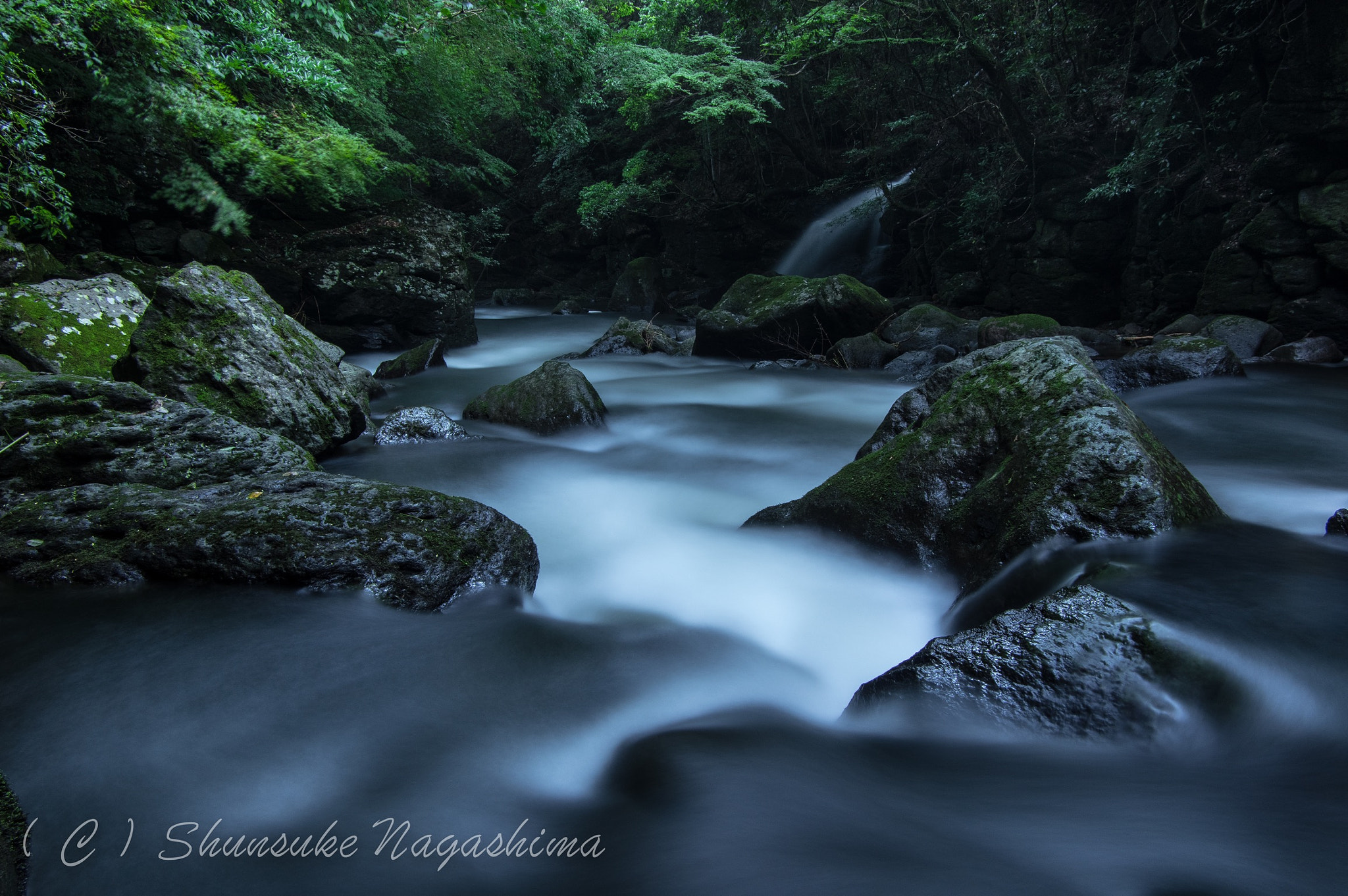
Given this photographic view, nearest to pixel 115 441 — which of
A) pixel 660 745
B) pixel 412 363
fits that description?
pixel 660 745

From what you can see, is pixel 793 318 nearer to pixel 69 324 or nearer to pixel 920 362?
pixel 920 362

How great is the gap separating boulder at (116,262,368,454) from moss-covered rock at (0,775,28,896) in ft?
13.1

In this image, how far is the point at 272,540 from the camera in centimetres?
309

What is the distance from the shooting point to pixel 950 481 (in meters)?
3.61

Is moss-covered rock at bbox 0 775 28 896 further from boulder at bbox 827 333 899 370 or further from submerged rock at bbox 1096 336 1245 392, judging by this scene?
boulder at bbox 827 333 899 370

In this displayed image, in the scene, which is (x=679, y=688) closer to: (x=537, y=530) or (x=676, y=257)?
(x=537, y=530)

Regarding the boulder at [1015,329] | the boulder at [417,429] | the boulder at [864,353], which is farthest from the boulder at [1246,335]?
the boulder at [417,429]

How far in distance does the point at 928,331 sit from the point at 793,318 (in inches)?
86.2

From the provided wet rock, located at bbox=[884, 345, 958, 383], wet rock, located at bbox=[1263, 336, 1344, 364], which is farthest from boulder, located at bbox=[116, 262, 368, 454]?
wet rock, located at bbox=[1263, 336, 1344, 364]

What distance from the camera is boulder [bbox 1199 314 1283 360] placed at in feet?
33.2

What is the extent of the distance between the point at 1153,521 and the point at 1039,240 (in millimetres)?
12093

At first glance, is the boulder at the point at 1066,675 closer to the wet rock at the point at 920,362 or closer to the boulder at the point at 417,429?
the boulder at the point at 417,429

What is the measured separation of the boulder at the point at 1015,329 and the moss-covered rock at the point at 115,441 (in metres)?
9.17

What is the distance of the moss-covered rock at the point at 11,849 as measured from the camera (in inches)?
54.2
